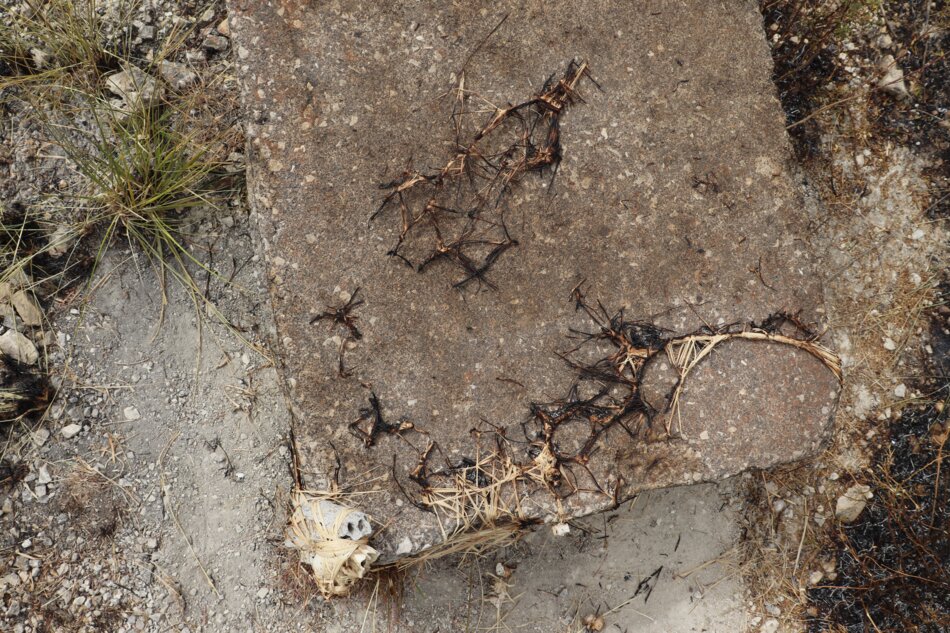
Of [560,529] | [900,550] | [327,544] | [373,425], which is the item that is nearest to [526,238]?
[373,425]

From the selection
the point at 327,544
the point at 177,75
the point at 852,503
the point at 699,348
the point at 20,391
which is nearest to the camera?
the point at 327,544

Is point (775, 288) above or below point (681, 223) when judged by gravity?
below

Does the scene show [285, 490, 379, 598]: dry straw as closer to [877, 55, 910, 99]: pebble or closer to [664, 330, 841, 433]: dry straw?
[664, 330, 841, 433]: dry straw

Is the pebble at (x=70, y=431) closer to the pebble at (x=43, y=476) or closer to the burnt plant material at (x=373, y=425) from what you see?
the pebble at (x=43, y=476)

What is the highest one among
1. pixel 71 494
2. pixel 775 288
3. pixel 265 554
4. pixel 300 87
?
pixel 300 87

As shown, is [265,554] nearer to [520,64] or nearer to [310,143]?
[310,143]

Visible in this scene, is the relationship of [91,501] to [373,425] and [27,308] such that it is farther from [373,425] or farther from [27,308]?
[373,425]

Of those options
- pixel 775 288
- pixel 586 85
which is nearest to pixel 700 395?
pixel 775 288

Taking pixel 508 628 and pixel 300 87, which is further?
pixel 508 628
